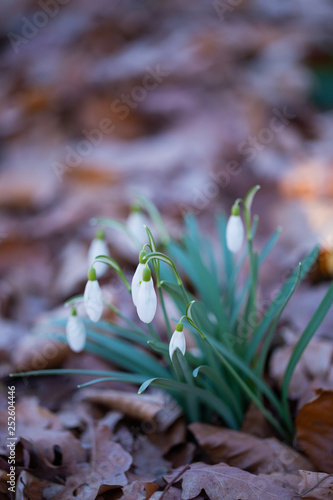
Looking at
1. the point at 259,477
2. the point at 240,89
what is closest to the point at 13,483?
the point at 259,477

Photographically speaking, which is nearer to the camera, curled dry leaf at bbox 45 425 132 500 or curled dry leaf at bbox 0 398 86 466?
curled dry leaf at bbox 45 425 132 500

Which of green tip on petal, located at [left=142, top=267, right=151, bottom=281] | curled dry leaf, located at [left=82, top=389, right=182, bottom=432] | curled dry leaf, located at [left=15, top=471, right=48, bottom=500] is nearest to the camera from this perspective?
green tip on petal, located at [left=142, top=267, right=151, bottom=281]

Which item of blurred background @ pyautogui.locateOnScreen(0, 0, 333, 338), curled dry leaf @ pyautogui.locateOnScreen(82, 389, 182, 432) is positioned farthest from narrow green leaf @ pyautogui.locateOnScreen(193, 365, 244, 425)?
blurred background @ pyautogui.locateOnScreen(0, 0, 333, 338)

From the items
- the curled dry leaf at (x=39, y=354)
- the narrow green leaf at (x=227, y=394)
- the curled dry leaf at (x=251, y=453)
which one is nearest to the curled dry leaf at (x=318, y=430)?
the curled dry leaf at (x=251, y=453)

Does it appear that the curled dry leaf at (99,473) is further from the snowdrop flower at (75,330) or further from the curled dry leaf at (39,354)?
the curled dry leaf at (39,354)

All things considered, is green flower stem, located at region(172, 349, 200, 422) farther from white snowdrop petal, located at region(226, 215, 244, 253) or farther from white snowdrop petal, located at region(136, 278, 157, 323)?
white snowdrop petal, located at region(226, 215, 244, 253)
